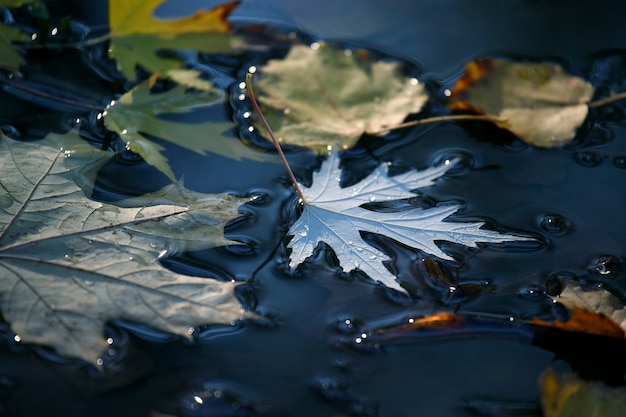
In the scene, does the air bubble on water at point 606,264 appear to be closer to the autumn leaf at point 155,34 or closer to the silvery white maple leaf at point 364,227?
the silvery white maple leaf at point 364,227

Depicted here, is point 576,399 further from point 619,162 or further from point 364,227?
point 619,162

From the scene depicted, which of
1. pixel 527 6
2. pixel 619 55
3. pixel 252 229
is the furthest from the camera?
pixel 527 6

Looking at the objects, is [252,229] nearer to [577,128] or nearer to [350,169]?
[350,169]

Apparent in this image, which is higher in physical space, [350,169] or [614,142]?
[614,142]

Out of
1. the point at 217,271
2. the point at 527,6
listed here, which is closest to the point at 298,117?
the point at 217,271

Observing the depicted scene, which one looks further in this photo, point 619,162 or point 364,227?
point 619,162

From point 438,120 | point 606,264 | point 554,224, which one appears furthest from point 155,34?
point 606,264
